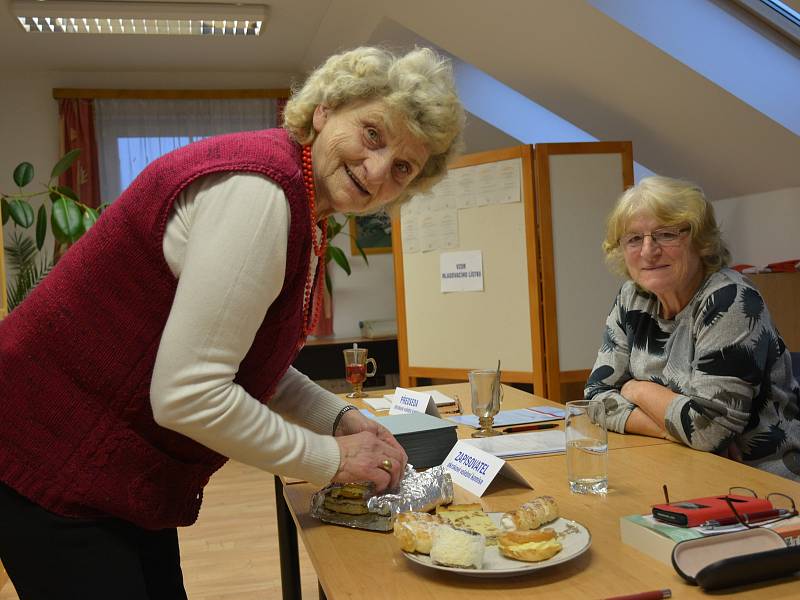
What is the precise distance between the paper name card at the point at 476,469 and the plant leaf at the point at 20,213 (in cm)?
437

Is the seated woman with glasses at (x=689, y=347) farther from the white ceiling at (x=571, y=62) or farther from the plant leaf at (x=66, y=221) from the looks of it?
the plant leaf at (x=66, y=221)

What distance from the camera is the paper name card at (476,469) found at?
4.73 feet

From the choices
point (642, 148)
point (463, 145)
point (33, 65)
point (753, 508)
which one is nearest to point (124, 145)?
point (33, 65)

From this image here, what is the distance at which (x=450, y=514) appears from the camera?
124cm

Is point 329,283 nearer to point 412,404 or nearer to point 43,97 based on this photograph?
point 43,97

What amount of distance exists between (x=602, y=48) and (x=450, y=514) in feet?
10.7

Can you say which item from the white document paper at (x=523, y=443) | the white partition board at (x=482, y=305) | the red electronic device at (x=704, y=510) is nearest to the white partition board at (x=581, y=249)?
the white partition board at (x=482, y=305)

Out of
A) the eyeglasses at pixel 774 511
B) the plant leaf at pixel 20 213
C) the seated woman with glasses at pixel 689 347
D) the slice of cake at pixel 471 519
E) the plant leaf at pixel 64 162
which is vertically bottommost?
the slice of cake at pixel 471 519

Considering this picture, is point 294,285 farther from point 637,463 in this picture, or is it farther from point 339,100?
point 637,463

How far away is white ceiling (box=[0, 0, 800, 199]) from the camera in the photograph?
3.86 m

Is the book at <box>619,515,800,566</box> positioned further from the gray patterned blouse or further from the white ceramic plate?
the gray patterned blouse

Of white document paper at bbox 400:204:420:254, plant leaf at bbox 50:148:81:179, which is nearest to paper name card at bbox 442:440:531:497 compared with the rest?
white document paper at bbox 400:204:420:254

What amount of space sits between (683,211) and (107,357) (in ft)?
4.85

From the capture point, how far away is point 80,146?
632 cm
